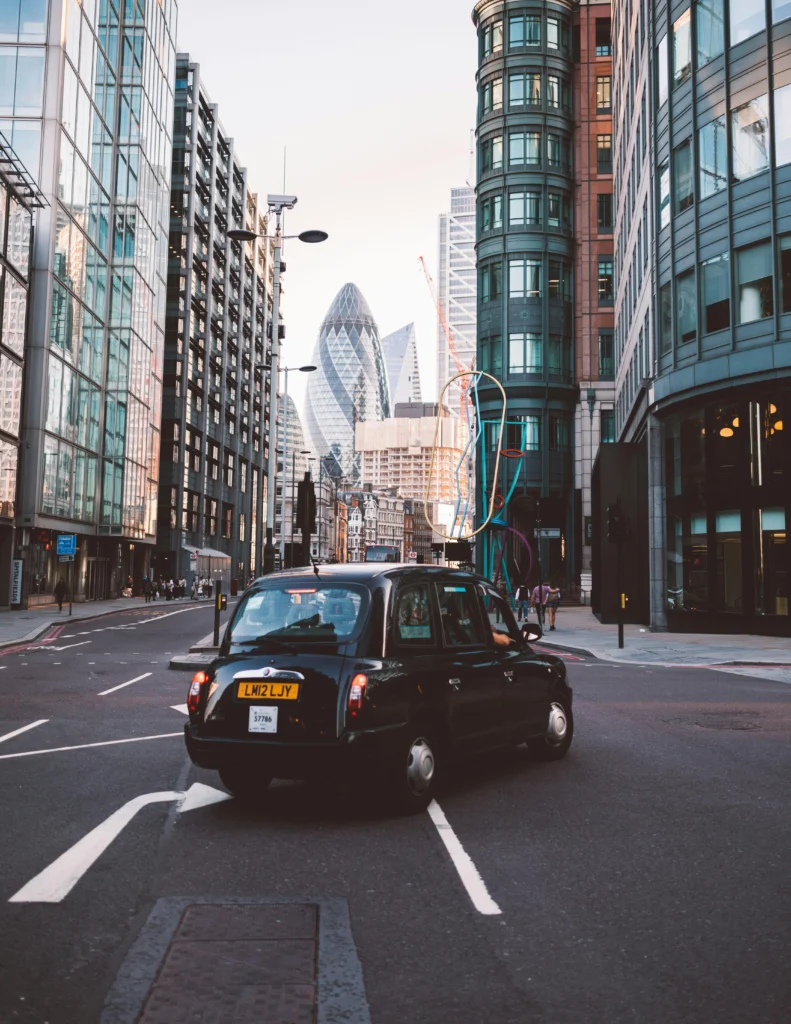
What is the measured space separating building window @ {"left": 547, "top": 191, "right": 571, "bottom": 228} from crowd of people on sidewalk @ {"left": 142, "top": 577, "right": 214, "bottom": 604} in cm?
3509

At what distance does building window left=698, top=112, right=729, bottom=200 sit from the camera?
95.2ft

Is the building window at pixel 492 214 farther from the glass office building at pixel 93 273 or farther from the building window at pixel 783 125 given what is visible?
the building window at pixel 783 125

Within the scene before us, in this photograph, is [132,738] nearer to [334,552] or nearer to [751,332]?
[751,332]

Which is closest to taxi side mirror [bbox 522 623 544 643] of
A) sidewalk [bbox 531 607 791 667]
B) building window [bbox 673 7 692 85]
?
sidewalk [bbox 531 607 791 667]

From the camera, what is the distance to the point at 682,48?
31.2m

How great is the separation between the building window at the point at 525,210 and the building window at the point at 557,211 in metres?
0.73

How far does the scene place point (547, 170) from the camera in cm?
6200

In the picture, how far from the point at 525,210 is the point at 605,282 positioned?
6.94 metres

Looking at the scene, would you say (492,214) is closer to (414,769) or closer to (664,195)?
(664,195)

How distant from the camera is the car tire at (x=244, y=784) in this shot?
24.0 feet

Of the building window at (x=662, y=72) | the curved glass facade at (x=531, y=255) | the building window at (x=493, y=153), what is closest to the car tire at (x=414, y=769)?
the building window at (x=662, y=72)

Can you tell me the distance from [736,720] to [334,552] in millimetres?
180156

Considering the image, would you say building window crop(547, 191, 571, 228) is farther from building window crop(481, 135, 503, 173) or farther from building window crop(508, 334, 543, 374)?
building window crop(508, 334, 543, 374)

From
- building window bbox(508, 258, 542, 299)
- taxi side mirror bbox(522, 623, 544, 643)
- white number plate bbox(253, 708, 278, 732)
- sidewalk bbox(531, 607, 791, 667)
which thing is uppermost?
building window bbox(508, 258, 542, 299)
